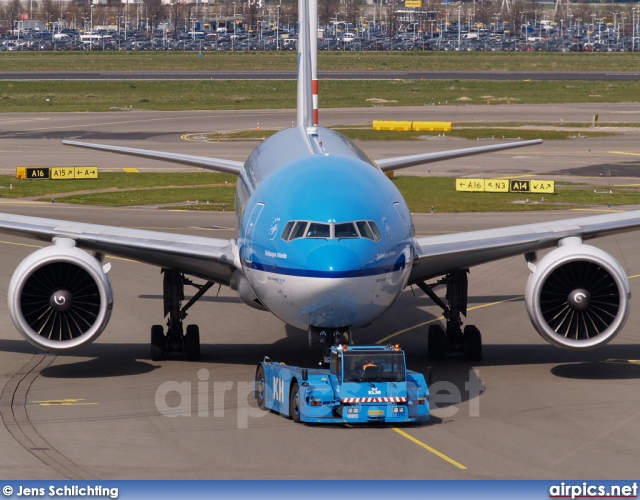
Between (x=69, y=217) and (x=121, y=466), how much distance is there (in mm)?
32079

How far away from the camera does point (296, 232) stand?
24297mm

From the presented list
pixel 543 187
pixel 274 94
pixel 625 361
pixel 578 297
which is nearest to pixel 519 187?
pixel 543 187

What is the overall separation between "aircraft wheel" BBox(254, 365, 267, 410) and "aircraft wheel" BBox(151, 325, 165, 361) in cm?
445

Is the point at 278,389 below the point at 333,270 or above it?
below

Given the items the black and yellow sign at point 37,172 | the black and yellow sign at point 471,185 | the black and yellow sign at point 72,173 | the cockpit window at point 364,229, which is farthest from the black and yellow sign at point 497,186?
the cockpit window at point 364,229

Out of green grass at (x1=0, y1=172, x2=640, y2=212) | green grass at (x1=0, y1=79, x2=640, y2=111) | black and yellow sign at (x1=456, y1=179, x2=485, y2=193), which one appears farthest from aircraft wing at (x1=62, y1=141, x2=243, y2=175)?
green grass at (x1=0, y1=79, x2=640, y2=111)

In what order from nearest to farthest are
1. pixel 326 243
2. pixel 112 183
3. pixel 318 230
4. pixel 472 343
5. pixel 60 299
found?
pixel 326 243
pixel 318 230
pixel 60 299
pixel 472 343
pixel 112 183

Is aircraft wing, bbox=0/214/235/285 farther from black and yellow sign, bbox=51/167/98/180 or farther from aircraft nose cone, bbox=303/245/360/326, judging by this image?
black and yellow sign, bbox=51/167/98/180

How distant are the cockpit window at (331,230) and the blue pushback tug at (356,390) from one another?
2251mm

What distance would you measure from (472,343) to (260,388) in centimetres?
643

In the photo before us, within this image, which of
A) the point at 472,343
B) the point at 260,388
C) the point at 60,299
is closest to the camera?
the point at 260,388

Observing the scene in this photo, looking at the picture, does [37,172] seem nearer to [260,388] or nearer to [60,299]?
[60,299]

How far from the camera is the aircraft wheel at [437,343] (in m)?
29.3

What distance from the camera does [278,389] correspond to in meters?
24.0
